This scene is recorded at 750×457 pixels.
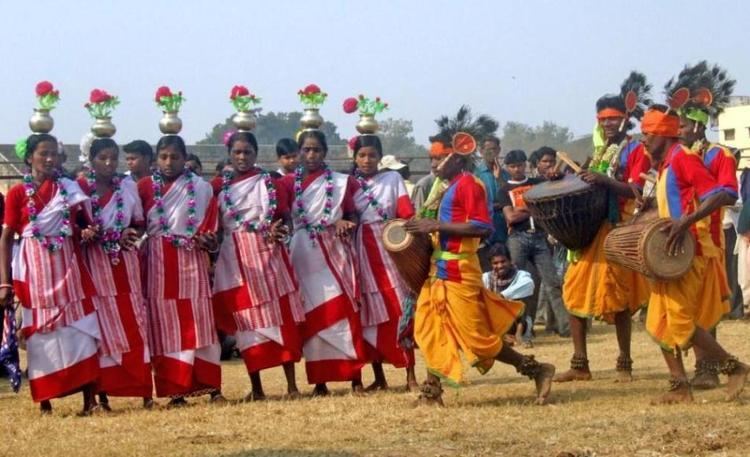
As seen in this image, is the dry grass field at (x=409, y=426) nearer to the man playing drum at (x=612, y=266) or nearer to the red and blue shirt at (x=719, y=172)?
the man playing drum at (x=612, y=266)

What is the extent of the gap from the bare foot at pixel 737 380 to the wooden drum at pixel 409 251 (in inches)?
82.4

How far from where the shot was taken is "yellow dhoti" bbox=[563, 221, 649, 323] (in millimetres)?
10258

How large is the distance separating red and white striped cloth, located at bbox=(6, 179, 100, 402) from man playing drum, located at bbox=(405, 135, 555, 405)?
2.46 m

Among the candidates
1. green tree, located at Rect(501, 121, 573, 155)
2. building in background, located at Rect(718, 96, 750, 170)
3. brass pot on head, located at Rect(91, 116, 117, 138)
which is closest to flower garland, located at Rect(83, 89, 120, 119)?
brass pot on head, located at Rect(91, 116, 117, 138)

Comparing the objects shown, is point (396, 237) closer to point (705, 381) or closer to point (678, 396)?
point (678, 396)

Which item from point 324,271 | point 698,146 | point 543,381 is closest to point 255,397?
point 324,271

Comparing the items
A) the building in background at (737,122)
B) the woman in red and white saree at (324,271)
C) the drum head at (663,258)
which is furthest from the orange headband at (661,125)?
the building in background at (737,122)

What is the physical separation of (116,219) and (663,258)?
386 cm

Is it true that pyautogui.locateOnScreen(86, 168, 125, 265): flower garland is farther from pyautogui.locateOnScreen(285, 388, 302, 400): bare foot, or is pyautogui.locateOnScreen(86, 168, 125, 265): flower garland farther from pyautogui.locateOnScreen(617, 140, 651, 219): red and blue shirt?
pyautogui.locateOnScreen(617, 140, 651, 219): red and blue shirt

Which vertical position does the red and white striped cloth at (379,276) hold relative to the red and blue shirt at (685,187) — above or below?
below

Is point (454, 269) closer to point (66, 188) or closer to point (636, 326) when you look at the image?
point (66, 188)

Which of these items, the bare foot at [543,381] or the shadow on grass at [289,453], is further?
the bare foot at [543,381]

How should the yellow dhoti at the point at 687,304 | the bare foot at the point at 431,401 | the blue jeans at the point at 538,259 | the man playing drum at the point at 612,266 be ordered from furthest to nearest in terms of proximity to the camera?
the blue jeans at the point at 538,259, the man playing drum at the point at 612,266, the bare foot at the point at 431,401, the yellow dhoti at the point at 687,304

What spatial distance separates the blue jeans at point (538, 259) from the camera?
14.9 metres
